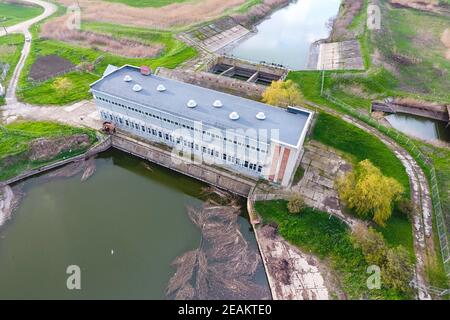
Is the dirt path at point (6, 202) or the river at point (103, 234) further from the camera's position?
the dirt path at point (6, 202)

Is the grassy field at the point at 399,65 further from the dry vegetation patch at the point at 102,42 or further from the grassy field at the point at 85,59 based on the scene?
the dry vegetation patch at the point at 102,42

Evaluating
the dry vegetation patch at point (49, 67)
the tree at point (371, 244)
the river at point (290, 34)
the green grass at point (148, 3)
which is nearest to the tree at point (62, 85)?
the dry vegetation patch at point (49, 67)

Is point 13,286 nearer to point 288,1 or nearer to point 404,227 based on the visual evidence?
point 404,227

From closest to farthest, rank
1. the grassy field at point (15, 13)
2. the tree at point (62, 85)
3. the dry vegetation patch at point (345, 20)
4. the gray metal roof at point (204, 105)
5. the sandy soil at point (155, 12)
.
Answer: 1. the gray metal roof at point (204, 105)
2. the tree at point (62, 85)
3. the dry vegetation patch at point (345, 20)
4. the sandy soil at point (155, 12)
5. the grassy field at point (15, 13)

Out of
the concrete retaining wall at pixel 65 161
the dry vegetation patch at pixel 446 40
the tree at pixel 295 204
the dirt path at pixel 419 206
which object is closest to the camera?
the dirt path at pixel 419 206

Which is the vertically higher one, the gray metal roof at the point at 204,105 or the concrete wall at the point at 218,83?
the gray metal roof at the point at 204,105

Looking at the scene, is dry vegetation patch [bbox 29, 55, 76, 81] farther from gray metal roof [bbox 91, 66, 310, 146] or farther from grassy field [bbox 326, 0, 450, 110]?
grassy field [bbox 326, 0, 450, 110]

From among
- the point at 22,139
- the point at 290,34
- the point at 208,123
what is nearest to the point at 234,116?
the point at 208,123
